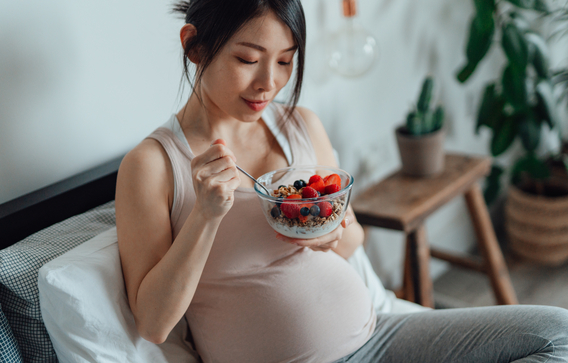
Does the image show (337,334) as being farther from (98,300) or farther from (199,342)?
(98,300)

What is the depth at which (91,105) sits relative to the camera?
1.16m

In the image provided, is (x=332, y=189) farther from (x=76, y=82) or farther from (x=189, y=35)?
(x=76, y=82)

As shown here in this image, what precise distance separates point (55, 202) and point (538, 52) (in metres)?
1.85

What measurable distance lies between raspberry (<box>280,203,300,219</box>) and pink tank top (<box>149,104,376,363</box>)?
0.17 m

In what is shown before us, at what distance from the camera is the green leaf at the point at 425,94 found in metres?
1.70

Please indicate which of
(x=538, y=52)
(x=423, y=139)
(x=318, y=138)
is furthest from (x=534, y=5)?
(x=318, y=138)

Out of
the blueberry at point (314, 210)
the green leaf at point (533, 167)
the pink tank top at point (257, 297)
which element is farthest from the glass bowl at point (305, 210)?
the green leaf at point (533, 167)

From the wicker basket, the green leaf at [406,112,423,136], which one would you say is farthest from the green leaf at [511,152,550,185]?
the green leaf at [406,112,423,136]

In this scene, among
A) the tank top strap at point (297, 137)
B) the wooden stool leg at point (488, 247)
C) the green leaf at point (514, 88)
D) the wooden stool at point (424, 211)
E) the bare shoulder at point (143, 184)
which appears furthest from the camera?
the green leaf at point (514, 88)

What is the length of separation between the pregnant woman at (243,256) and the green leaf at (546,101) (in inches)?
50.2

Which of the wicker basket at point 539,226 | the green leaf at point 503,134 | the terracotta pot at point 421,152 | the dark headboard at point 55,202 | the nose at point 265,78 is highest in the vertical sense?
the nose at point 265,78

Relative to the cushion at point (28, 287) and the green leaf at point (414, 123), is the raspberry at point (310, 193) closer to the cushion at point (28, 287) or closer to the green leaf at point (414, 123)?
the cushion at point (28, 287)

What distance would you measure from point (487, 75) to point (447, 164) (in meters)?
0.83

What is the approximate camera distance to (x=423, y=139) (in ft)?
5.67
